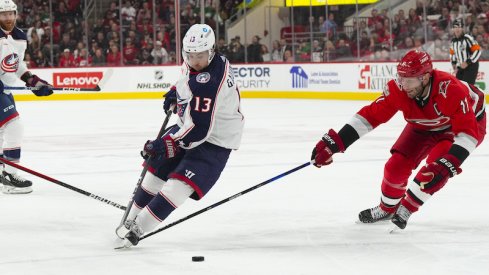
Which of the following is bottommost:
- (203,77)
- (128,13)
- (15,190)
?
(15,190)

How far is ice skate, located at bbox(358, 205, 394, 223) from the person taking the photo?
4.63 meters

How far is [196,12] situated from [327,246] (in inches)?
564

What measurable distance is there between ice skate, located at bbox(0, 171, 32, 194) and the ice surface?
77 millimetres

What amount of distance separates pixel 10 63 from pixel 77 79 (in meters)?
10.7

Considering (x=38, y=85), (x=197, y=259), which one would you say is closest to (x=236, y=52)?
(x=38, y=85)

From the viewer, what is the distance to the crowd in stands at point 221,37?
1441 centimetres

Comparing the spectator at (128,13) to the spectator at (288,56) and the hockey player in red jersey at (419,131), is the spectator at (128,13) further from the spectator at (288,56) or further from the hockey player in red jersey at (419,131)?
the hockey player in red jersey at (419,131)

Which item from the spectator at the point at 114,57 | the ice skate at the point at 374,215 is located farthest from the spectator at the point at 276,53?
the ice skate at the point at 374,215

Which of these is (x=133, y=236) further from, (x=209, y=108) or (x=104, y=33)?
(x=104, y=33)

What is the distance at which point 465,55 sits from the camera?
1176cm

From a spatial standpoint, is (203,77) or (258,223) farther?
(258,223)

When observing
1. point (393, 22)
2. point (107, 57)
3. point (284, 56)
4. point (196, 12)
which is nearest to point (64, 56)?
point (107, 57)

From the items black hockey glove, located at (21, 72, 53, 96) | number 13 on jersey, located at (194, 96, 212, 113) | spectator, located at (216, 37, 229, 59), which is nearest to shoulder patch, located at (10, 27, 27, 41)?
black hockey glove, located at (21, 72, 53, 96)

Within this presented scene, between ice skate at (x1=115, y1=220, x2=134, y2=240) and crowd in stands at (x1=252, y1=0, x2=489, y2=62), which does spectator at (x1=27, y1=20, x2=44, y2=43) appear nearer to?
crowd in stands at (x1=252, y1=0, x2=489, y2=62)
